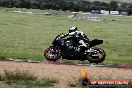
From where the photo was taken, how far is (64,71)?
58.1ft

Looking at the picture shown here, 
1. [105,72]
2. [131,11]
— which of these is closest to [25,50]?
[105,72]

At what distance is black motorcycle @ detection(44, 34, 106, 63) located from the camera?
65.1 ft

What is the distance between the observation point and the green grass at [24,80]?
14867 mm

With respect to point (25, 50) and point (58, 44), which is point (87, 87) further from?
point (25, 50)

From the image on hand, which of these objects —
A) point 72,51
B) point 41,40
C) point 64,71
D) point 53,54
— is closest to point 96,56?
point 72,51

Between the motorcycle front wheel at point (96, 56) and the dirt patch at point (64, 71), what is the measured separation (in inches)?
24.5

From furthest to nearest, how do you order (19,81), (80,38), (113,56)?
(113,56) < (80,38) < (19,81)

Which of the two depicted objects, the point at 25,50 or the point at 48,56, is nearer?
the point at 48,56

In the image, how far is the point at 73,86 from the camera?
1492cm

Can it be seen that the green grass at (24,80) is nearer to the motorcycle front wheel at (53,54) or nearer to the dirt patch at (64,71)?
the dirt patch at (64,71)

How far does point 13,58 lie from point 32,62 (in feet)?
6.10

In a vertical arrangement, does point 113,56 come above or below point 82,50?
below

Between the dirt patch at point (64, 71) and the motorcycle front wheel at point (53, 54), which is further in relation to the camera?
the motorcycle front wheel at point (53, 54)

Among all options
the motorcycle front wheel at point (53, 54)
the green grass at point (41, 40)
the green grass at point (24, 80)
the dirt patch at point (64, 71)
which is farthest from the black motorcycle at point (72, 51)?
the green grass at point (24, 80)
